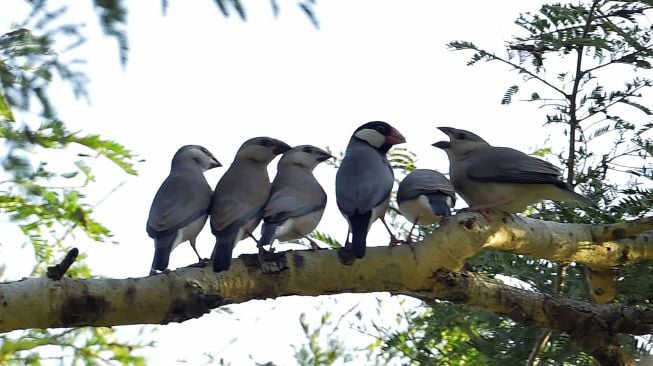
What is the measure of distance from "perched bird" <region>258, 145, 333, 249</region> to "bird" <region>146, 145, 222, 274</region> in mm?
282

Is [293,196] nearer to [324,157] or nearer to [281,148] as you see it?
[281,148]

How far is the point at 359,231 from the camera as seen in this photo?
4344mm

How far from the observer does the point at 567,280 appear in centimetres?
534

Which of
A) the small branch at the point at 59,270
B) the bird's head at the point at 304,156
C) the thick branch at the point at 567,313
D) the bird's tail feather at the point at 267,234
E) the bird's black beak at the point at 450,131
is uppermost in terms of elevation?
the bird's black beak at the point at 450,131

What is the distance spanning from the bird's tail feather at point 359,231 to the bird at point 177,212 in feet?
2.02

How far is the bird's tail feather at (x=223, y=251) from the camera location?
4.00 meters

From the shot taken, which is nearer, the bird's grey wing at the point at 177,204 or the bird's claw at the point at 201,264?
the bird's claw at the point at 201,264

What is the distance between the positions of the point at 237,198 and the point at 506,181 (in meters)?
1.21

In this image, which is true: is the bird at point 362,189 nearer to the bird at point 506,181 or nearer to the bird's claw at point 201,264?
the bird at point 506,181

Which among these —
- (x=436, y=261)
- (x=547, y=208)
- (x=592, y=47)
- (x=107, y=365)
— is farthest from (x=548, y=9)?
(x=107, y=365)

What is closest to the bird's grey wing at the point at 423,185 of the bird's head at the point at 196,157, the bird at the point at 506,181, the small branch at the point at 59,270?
the bird at the point at 506,181

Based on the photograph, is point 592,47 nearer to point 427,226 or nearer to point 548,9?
point 548,9

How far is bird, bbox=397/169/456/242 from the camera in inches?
184

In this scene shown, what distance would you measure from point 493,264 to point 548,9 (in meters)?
1.18
